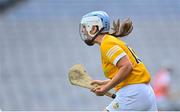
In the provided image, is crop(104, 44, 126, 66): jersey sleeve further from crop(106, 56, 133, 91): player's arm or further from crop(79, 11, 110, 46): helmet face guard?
crop(79, 11, 110, 46): helmet face guard

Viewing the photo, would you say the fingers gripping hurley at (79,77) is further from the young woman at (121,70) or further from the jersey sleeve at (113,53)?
the jersey sleeve at (113,53)

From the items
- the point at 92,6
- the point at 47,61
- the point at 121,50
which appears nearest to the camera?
the point at 121,50

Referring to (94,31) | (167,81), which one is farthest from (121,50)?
(167,81)

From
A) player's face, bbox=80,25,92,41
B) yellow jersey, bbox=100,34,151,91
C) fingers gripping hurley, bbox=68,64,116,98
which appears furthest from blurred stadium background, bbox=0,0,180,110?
yellow jersey, bbox=100,34,151,91

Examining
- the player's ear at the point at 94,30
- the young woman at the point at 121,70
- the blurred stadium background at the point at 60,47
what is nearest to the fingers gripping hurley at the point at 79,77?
the young woman at the point at 121,70

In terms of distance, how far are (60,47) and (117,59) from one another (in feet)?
31.5

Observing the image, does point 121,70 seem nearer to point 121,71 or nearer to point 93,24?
point 121,71

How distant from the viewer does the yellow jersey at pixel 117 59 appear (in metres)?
4.90

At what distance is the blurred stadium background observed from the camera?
1291cm

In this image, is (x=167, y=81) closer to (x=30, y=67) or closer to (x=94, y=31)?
(x=30, y=67)

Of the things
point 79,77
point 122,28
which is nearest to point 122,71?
point 122,28

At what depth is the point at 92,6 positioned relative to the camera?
15.3m

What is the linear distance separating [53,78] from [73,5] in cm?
266

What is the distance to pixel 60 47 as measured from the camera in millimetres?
14430
